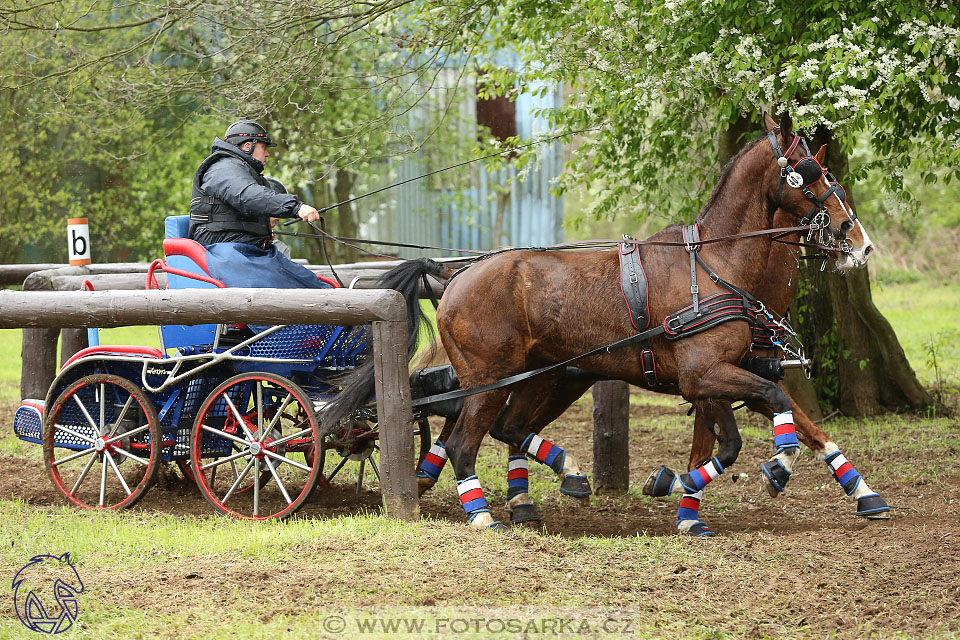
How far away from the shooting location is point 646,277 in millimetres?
5672

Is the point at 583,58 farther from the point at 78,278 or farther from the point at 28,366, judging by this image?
the point at 28,366

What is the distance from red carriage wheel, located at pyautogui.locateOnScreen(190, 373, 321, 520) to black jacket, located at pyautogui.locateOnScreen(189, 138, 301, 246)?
3.22 ft

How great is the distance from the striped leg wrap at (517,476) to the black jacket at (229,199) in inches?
80.2

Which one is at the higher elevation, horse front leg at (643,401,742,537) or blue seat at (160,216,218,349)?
blue seat at (160,216,218,349)

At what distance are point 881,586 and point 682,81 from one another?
4179 mm

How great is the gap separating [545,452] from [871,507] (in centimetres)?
192

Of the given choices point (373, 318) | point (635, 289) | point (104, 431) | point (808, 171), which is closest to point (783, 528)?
Answer: point (635, 289)

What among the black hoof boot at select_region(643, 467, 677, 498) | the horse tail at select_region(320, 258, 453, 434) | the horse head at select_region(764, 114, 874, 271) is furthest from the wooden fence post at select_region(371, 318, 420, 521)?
the horse head at select_region(764, 114, 874, 271)

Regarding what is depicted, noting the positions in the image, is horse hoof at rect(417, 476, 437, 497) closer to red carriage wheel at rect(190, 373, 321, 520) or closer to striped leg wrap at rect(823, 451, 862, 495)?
red carriage wheel at rect(190, 373, 321, 520)

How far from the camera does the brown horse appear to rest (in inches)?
217

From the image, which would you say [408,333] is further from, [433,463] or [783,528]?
[783,528]

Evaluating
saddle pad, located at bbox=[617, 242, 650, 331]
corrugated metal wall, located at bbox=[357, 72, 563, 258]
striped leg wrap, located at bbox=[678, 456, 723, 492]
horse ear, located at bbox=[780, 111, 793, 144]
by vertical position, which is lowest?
striped leg wrap, located at bbox=[678, 456, 723, 492]

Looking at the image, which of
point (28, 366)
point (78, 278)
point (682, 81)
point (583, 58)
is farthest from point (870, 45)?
point (28, 366)

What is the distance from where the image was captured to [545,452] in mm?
6152
